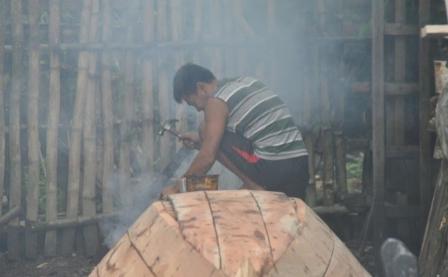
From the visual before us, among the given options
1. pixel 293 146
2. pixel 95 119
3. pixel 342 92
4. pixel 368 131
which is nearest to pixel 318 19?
pixel 342 92

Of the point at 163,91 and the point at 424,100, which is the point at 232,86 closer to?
the point at 163,91

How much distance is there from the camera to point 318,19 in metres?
6.54

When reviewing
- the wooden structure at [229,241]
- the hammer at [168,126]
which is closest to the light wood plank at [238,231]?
the wooden structure at [229,241]

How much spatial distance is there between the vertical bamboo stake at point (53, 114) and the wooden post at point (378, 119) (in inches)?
110

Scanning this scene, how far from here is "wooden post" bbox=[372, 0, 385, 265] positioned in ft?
20.8

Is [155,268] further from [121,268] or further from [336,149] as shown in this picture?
[336,149]

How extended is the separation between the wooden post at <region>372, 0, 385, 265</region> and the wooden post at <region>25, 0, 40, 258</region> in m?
2.97

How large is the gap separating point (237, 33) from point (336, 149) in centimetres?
138

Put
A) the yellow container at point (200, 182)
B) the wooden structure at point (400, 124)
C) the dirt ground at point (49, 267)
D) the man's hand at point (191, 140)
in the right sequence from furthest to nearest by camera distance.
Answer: the dirt ground at point (49, 267)
the wooden structure at point (400, 124)
the man's hand at point (191, 140)
the yellow container at point (200, 182)

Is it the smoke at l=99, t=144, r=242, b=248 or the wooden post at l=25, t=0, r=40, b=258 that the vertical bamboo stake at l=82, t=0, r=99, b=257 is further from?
the wooden post at l=25, t=0, r=40, b=258

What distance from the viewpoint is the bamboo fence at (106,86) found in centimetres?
656

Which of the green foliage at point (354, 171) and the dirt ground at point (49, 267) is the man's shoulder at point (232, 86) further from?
the dirt ground at point (49, 267)

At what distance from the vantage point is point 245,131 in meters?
5.30

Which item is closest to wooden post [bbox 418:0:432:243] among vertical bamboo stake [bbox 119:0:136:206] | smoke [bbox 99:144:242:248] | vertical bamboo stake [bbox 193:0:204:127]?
smoke [bbox 99:144:242:248]
